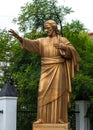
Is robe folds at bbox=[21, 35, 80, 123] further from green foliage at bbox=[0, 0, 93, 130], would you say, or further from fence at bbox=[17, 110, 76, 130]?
green foliage at bbox=[0, 0, 93, 130]

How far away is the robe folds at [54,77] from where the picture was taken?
30.2ft

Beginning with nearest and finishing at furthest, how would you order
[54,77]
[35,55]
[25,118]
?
[54,77], [25,118], [35,55]

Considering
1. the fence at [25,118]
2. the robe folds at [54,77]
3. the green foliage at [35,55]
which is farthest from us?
the green foliage at [35,55]

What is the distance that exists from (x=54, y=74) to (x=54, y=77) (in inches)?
2.5

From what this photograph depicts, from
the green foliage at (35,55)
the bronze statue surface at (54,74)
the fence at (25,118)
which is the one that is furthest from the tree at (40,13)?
the bronze statue surface at (54,74)

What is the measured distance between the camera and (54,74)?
933cm

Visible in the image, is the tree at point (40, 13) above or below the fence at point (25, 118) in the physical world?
above

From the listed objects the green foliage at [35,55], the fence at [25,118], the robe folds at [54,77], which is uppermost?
the green foliage at [35,55]

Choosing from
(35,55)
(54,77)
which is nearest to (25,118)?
(35,55)

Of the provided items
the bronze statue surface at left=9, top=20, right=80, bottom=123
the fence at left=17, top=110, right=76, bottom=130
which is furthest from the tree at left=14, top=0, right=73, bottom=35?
the bronze statue surface at left=9, top=20, right=80, bottom=123

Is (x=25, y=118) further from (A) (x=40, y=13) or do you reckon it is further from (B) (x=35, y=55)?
(A) (x=40, y=13)

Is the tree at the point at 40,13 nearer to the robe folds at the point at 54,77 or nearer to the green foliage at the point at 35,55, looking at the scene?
the green foliage at the point at 35,55

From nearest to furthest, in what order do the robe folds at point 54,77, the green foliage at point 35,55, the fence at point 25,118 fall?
the robe folds at point 54,77, the fence at point 25,118, the green foliage at point 35,55

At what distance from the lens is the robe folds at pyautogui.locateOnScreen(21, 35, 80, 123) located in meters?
9.20
